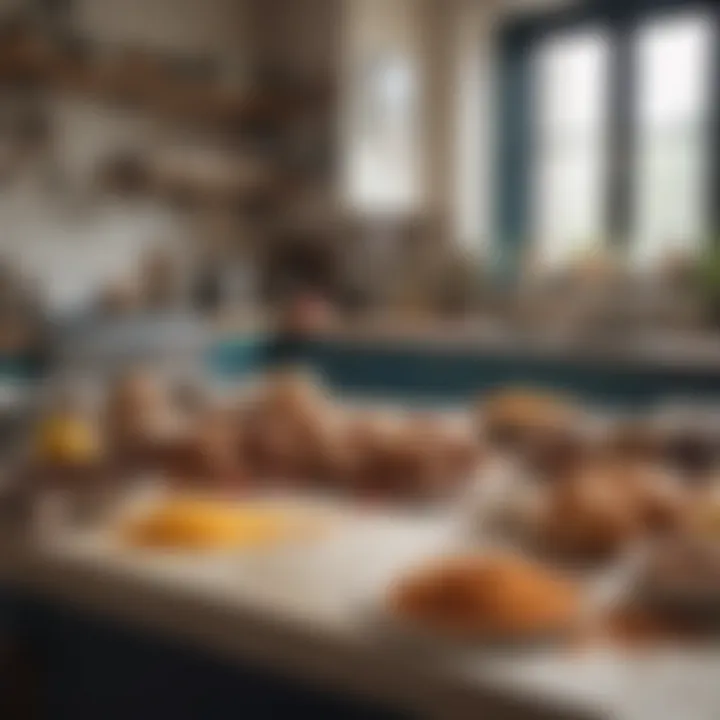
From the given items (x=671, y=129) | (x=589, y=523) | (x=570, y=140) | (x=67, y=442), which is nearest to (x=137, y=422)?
(x=67, y=442)

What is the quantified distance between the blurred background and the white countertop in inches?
81.8

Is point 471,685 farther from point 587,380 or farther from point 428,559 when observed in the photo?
point 587,380

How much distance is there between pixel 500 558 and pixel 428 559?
1.6 inches

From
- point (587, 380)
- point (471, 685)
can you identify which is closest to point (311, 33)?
point (587, 380)

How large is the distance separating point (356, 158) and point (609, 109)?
0.84m

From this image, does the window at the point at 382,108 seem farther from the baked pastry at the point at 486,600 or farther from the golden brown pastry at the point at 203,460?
the baked pastry at the point at 486,600

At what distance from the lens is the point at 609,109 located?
316cm

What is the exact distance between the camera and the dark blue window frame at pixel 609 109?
2.99 meters

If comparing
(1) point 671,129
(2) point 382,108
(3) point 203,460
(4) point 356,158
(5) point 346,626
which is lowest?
A: (5) point 346,626

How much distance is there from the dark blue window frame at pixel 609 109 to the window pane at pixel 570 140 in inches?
1.3

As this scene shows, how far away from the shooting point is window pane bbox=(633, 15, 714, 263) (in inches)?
118

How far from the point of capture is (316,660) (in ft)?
1.52

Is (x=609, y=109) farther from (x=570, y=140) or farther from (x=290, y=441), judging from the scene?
(x=290, y=441)

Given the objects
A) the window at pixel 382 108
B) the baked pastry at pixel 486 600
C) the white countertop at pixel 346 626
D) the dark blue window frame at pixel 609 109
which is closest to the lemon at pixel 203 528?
the white countertop at pixel 346 626
